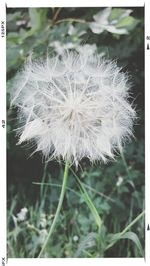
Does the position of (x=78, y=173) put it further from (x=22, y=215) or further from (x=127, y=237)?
(x=127, y=237)

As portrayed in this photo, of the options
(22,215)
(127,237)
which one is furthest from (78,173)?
(127,237)

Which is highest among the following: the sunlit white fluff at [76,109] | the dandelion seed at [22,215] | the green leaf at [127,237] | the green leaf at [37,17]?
the green leaf at [37,17]

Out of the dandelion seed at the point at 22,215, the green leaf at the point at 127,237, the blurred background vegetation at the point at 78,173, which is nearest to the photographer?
the green leaf at the point at 127,237

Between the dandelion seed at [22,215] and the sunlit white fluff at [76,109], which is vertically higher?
the sunlit white fluff at [76,109]

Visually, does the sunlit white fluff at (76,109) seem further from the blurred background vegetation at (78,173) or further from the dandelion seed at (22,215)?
the dandelion seed at (22,215)

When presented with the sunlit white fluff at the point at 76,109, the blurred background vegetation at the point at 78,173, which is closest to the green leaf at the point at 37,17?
the blurred background vegetation at the point at 78,173
